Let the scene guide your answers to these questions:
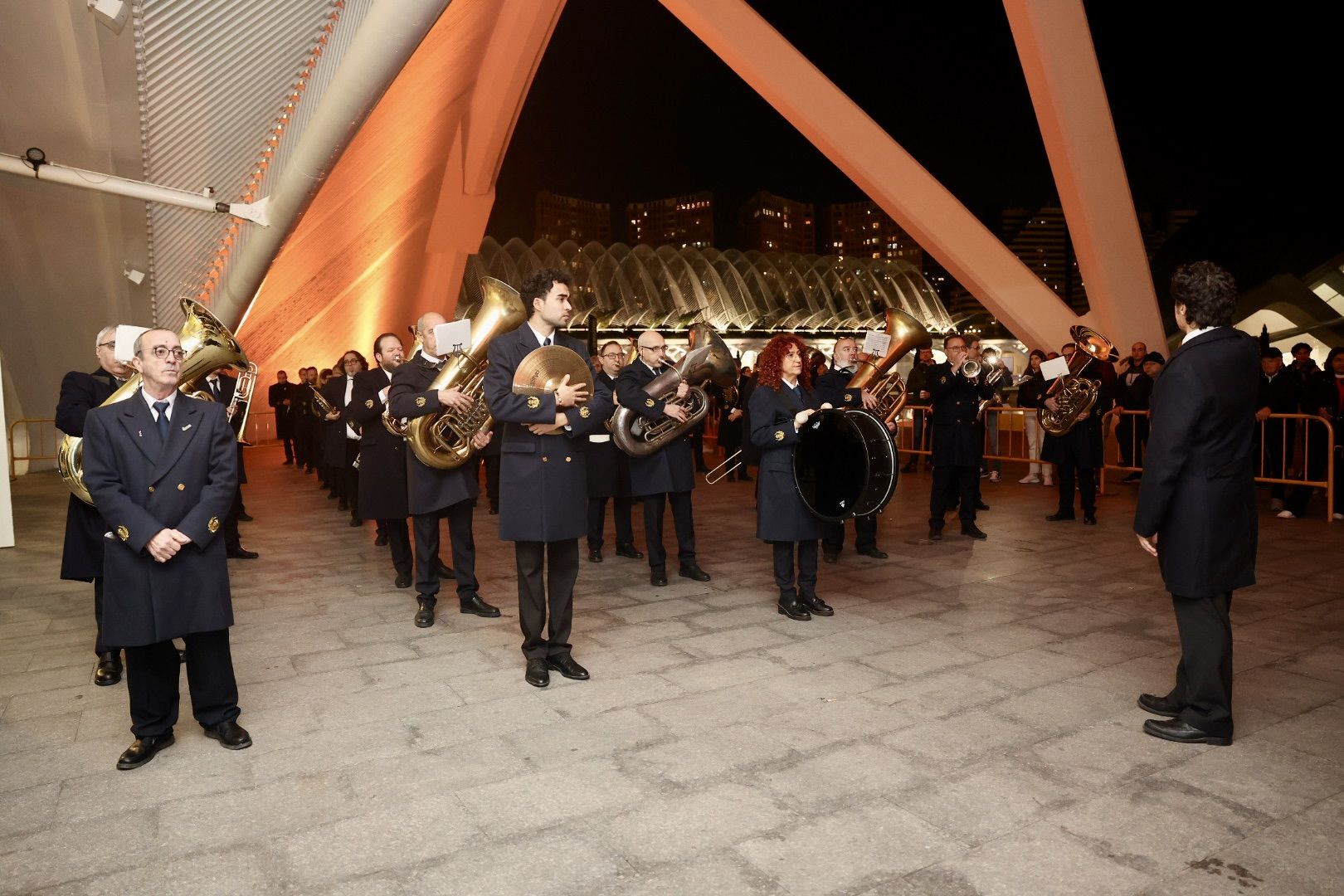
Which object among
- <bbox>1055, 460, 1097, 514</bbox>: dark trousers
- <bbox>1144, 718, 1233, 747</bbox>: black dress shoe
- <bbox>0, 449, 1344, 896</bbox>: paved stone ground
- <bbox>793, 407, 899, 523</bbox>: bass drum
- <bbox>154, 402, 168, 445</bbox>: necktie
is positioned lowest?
<bbox>0, 449, 1344, 896</bbox>: paved stone ground

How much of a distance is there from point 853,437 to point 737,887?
3280mm

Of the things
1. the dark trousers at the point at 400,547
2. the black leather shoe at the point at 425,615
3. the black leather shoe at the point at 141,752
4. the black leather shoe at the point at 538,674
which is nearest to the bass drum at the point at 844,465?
the black leather shoe at the point at 538,674

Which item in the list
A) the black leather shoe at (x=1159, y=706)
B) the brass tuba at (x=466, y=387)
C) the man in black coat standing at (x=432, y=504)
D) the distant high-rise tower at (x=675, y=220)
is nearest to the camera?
the black leather shoe at (x=1159, y=706)

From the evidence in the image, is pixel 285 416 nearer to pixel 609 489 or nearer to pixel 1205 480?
pixel 609 489

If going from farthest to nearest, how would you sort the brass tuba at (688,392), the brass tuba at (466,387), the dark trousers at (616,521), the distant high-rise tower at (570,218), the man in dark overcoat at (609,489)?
the distant high-rise tower at (570,218) → the dark trousers at (616,521) → the man in dark overcoat at (609,489) → the brass tuba at (688,392) → the brass tuba at (466,387)

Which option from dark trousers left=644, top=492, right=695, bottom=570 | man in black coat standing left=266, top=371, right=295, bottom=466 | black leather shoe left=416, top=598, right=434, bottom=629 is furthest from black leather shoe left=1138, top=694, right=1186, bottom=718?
man in black coat standing left=266, top=371, right=295, bottom=466

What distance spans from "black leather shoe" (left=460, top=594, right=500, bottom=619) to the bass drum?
7.30ft

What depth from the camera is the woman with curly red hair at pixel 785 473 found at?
223 inches

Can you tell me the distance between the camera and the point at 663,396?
632 centimetres

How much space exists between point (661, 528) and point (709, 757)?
145 inches

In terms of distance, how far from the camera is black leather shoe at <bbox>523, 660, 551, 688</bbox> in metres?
4.55

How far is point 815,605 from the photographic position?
5906mm

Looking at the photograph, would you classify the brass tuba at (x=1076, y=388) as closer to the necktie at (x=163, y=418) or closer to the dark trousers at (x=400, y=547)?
the dark trousers at (x=400, y=547)

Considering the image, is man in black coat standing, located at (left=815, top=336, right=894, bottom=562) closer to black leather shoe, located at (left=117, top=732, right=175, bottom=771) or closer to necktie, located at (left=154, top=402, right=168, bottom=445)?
necktie, located at (left=154, top=402, right=168, bottom=445)
